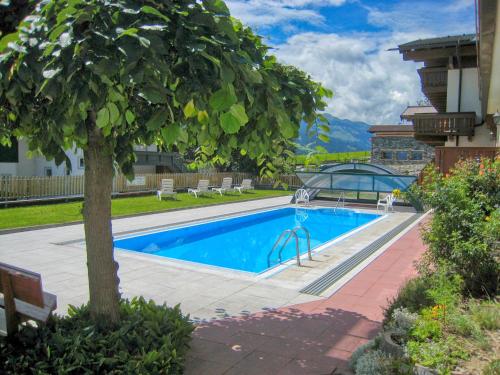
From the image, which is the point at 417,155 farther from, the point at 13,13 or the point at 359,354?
the point at 13,13

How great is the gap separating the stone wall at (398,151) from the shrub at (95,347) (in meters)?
41.0

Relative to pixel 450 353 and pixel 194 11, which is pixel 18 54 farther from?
pixel 450 353

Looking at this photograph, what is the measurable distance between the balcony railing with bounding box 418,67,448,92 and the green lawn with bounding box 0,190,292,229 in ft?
34.9

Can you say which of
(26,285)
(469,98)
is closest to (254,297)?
(26,285)

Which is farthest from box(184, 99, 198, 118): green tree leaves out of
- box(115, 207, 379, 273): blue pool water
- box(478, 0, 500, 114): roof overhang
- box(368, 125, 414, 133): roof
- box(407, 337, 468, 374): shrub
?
box(368, 125, 414, 133): roof

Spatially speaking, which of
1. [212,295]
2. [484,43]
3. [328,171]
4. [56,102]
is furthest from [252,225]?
[56,102]

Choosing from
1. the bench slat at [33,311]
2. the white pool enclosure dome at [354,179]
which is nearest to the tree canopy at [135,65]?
the bench slat at [33,311]

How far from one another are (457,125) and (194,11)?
1634 cm

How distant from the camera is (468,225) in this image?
18.8 ft

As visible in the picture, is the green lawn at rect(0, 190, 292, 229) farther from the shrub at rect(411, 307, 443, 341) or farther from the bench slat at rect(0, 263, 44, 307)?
the shrub at rect(411, 307, 443, 341)

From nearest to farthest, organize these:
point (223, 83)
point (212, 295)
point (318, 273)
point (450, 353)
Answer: point (223, 83) < point (450, 353) < point (212, 295) < point (318, 273)

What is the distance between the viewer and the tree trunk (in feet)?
12.5

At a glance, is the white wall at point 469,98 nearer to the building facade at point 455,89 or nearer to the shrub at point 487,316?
the building facade at point 455,89

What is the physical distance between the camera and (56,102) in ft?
8.56
